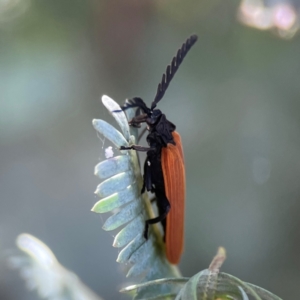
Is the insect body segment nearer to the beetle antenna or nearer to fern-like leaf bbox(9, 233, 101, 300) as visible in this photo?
the beetle antenna

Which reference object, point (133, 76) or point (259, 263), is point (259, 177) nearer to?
point (259, 263)

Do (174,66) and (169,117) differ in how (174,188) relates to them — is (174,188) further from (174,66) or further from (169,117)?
(169,117)

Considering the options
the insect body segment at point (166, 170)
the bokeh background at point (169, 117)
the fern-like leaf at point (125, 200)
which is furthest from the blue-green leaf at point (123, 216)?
the bokeh background at point (169, 117)

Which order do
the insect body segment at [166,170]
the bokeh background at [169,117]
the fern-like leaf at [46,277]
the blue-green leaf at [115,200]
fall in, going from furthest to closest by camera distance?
the bokeh background at [169,117], the insect body segment at [166,170], the fern-like leaf at [46,277], the blue-green leaf at [115,200]

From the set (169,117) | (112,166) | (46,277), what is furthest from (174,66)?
(169,117)

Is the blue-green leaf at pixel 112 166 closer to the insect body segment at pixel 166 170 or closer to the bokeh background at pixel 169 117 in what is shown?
the insect body segment at pixel 166 170

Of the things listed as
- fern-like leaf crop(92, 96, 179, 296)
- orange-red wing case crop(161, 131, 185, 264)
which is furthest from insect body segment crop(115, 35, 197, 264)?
fern-like leaf crop(92, 96, 179, 296)
